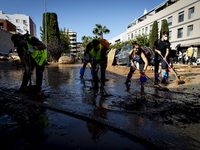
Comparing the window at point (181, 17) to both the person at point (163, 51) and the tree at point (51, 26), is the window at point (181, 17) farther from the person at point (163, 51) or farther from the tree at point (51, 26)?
the person at point (163, 51)

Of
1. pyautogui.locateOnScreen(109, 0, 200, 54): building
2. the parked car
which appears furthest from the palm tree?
the parked car

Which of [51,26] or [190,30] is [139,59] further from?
[190,30]

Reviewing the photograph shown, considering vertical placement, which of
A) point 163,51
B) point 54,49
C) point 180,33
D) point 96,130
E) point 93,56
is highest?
point 180,33

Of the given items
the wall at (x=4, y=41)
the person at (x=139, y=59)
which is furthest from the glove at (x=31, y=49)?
the wall at (x=4, y=41)

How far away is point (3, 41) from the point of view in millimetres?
31062

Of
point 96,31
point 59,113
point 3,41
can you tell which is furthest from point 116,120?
point 96,31

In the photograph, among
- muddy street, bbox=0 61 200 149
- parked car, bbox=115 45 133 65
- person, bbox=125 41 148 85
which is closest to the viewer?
muddy street, bbox=0 61 200 149

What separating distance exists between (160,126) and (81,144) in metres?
1.09

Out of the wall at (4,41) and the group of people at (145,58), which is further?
the wall at (4,41)

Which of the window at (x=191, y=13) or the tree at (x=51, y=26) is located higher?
the window at (x=191, y=13)

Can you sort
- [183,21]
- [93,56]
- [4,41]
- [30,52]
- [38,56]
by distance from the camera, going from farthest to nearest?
1. [4,41]
2. [183,21]
3. [93,56]
4. [38,56]
5. [30,52]

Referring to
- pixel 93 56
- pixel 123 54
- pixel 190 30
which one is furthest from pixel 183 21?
pixel 93 56

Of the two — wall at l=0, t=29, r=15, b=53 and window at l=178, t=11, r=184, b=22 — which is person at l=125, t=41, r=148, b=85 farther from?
wall at l=0, t=29, r=15, b=53

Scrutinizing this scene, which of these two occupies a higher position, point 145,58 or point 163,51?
point 163,51
